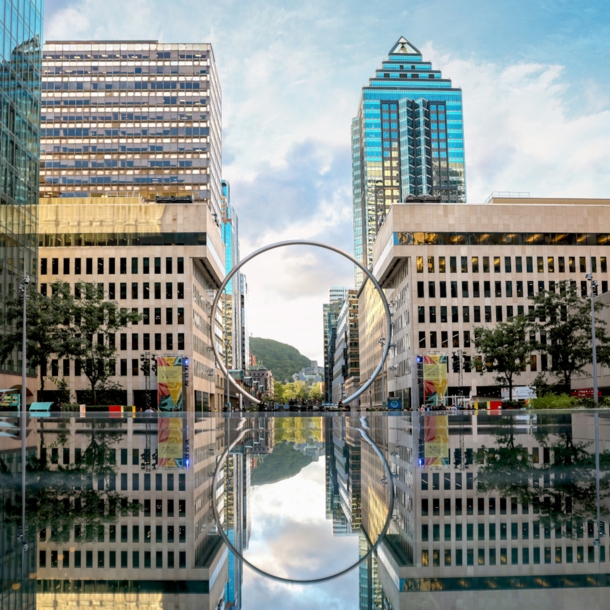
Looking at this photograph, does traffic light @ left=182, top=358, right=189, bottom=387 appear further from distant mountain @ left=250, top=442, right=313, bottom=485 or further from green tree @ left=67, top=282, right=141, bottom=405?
distant mountain @ left=250, top=442, right=313, bottom=485

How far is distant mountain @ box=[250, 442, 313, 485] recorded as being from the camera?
1006cm

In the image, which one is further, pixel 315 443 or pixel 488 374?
pixel 488 374

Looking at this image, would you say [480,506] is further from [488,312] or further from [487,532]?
[488,312]

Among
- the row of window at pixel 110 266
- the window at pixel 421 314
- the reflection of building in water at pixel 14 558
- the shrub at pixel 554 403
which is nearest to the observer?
the reflection of building in water at pixel 14 558

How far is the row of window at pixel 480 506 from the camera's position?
646 cm

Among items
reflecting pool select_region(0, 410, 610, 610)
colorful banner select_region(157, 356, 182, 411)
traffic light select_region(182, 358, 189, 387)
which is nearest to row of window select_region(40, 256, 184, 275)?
traffic light select_region(182, 358, 189, 387)

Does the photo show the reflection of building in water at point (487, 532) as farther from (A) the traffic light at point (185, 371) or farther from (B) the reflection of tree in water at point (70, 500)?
(A) the traffic light at point (185, 371)

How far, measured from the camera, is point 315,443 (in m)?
18.0

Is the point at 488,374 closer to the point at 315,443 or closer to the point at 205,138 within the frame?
the point at 205,138

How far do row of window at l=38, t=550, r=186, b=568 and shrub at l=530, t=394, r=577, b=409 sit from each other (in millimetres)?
53730

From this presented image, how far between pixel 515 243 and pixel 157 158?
72.8m

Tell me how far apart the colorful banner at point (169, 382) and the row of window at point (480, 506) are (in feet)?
294

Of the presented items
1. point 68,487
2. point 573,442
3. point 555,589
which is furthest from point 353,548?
point 573,442

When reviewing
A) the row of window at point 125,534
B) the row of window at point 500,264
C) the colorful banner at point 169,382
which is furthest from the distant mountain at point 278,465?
the row of window at point 500,264
